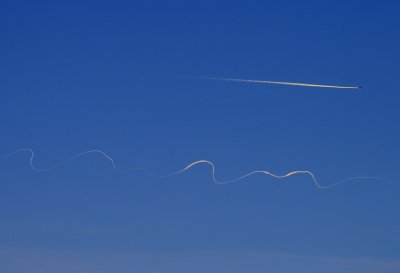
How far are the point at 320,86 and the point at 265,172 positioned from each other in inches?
233

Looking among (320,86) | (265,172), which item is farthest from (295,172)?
(320,86)

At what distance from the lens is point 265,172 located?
1365cm

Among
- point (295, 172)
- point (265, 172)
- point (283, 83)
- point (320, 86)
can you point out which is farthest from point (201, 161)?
point (320, 86)

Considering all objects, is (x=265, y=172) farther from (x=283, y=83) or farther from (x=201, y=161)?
(x=283, y=83)

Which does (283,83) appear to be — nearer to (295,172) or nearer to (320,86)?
(320,86)

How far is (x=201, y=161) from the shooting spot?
13844 mm

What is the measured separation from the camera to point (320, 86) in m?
14.0

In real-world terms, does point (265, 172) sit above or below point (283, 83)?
below

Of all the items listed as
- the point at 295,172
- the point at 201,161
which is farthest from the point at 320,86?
the point at 201,161

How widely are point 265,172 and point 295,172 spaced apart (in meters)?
1.78

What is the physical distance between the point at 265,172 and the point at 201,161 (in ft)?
12.0

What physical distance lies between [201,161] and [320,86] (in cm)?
813

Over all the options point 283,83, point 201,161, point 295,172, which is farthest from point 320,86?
point 201,161

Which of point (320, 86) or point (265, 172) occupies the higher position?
point (320, 86)
